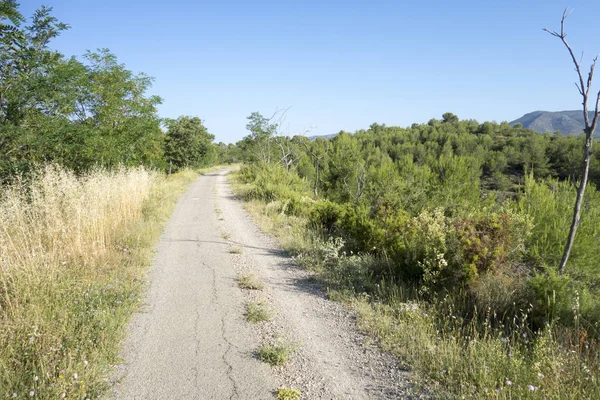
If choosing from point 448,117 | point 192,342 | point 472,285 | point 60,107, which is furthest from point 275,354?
point 448,117

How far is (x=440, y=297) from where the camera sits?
501 cm

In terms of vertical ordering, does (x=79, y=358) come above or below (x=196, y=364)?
above

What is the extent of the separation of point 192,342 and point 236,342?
52 centimetres

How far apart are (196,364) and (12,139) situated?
29.0ft

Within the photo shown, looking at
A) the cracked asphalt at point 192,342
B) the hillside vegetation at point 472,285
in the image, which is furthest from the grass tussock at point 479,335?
the cracked asphalt at point 192,342

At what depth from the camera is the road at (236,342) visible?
123 inches

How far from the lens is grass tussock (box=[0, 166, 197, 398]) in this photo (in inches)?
116

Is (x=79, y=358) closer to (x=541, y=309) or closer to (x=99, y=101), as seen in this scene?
(x=541, y=309)

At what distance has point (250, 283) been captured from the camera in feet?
18.7

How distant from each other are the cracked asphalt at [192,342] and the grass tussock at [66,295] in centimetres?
26

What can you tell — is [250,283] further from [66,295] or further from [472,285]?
[472,285]

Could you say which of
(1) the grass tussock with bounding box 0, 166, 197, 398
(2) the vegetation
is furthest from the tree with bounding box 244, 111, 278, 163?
(1) the grass tussock with bounding box 0, 166, 197, 398

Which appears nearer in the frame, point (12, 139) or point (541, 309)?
point (541, 309)

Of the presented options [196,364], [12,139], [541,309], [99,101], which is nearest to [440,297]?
[541,309]
